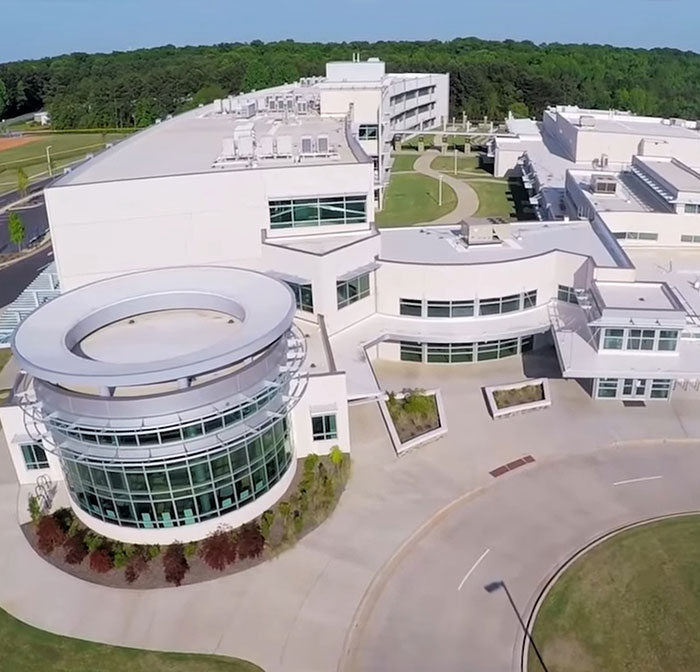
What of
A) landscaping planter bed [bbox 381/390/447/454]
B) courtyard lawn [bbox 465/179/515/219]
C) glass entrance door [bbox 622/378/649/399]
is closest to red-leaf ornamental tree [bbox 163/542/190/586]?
landscaping planter bed [bbox 381/390/447/454]

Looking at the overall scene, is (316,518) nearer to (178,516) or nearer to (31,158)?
(178,516)

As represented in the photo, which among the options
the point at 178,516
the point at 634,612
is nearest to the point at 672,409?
the point at 634,612

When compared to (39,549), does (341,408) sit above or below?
above

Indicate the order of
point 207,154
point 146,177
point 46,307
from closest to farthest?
point 46,307
point 146,177
point 207,154

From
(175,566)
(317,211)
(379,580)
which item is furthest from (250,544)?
(317,211)

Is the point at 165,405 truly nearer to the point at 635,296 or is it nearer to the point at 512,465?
the point at 512,465

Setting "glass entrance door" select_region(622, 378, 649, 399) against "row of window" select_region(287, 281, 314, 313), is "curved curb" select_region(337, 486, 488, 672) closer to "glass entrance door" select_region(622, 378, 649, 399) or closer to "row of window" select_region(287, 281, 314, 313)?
"glass entrance door" select_region(622, 378, 649, 399)
